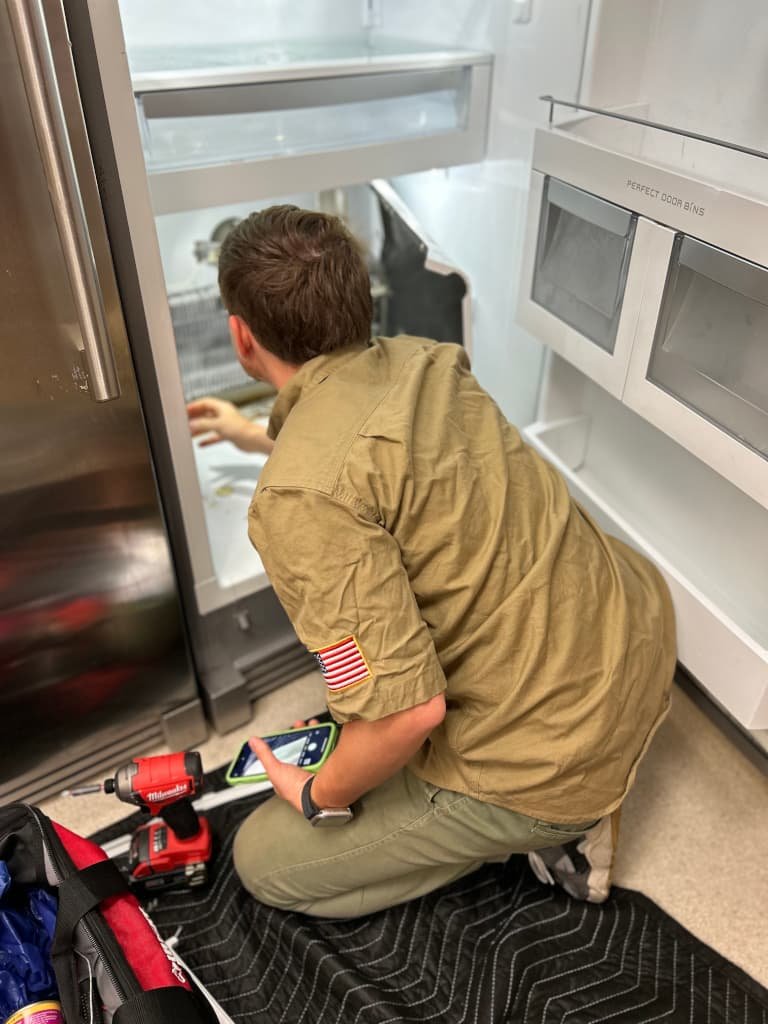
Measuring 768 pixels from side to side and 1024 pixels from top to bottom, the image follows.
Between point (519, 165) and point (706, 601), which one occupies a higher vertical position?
point (519, 165)

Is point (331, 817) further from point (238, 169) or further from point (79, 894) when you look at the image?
point (238, 169)

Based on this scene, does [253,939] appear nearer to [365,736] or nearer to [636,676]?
[365,736]

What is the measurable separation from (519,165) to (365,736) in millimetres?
1004

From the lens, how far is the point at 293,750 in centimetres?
127

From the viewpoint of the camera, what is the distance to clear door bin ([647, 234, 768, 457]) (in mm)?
1022

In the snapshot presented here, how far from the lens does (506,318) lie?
1.57 metres

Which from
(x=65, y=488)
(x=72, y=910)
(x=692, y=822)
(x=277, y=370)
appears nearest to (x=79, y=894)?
(x=72, y=910)

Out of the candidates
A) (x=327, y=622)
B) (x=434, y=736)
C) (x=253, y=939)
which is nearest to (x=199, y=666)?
(x=253, y=939)

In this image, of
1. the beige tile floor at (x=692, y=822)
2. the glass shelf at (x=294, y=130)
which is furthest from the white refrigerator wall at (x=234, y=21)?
the beige tile floor at (x=692, y=822)

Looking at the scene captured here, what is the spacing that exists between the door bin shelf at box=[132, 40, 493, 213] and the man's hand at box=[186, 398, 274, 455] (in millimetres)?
422

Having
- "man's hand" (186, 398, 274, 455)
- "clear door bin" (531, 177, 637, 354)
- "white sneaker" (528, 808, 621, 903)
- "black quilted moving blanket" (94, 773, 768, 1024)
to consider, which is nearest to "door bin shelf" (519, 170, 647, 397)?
"clear door bin" (531, 177, 637, 354)

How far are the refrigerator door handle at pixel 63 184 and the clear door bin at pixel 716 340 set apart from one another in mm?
729

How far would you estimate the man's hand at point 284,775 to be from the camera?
1.13 metres

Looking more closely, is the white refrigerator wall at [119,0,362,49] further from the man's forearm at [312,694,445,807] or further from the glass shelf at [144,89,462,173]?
the man's forearm at [312,694,445,807]
